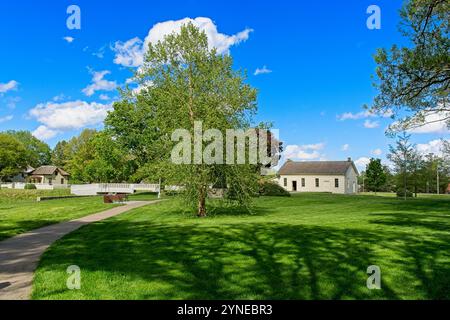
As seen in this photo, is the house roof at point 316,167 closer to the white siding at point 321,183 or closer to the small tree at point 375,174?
the white siding at point 321,183

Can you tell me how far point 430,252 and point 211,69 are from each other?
13.7 metres

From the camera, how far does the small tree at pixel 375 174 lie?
7631cm

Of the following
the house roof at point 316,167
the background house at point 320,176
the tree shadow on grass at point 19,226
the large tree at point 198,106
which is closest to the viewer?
the tree shadow on grass at point 19,226

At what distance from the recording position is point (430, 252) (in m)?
8.65

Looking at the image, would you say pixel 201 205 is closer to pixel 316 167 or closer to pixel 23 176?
pixel 316 167

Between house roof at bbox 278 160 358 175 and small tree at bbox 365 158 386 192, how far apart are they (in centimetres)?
722

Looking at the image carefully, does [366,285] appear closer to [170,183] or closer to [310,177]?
[170,183]

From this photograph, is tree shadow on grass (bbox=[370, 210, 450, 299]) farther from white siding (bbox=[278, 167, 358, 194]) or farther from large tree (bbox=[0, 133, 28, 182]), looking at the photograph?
large tree (bbox=[0, 133, 28, 182])

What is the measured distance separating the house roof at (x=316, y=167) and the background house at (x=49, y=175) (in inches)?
2036

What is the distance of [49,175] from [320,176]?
2393 inches

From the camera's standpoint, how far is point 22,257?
9453 millimetres

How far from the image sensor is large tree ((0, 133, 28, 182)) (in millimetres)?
68688

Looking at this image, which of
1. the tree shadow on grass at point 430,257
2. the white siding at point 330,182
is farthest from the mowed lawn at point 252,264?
the white siding at point 330,182

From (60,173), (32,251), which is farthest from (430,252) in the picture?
(60,173)
